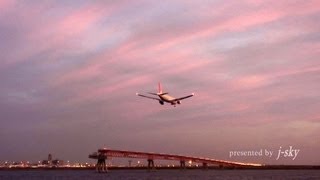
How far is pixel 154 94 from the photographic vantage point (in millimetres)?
119938

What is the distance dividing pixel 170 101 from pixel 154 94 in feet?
13.7

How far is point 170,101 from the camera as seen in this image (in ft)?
395
